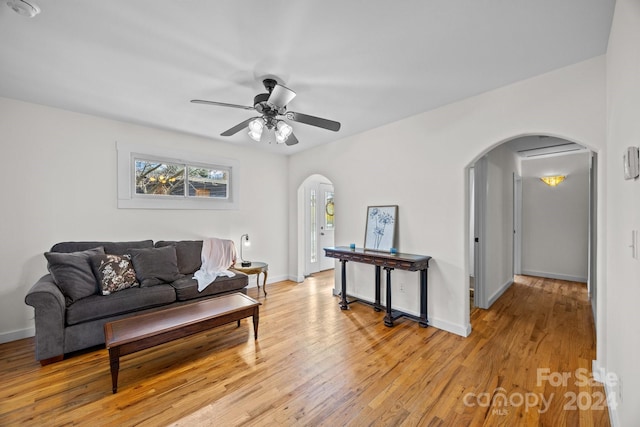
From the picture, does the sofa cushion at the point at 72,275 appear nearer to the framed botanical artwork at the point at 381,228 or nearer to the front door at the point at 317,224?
the framed botanical artwork at the point at 381,228

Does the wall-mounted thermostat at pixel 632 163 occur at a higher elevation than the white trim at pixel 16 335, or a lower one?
higher

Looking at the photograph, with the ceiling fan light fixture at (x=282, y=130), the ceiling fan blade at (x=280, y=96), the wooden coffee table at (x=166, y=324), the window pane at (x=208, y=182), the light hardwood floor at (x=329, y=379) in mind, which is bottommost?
the light hardwood floor at (x=329, y=379)

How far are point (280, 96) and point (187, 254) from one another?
2555 millimetres

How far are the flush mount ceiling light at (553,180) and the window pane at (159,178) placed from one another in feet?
21.7

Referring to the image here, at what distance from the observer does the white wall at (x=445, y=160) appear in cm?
216

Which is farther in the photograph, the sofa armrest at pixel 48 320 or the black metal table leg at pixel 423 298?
the black metal table leg at pixel 423 298

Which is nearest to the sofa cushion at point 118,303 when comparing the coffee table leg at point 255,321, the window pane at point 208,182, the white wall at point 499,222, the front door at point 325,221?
the coffee table leg at point 255,321

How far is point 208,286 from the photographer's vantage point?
10.4ft

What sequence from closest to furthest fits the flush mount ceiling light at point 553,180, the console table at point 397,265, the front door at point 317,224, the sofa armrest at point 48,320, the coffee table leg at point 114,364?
the coffee table leg at point 114,364 < the sofa armrest at point 48,320 < the console table at point 397,265 < the flush mount ceiling light at point 553,180 < the front door at point 317,224

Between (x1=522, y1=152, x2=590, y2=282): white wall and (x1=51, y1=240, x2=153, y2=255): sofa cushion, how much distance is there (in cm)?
683

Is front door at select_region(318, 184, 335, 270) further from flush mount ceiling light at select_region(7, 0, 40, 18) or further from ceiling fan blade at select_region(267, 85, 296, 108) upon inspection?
flush mount ceiling light at select_region(7, 0, 40, 18)

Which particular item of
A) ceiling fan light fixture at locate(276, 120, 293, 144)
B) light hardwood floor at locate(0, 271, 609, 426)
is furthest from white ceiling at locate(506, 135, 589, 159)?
ceiling fan light fixture at locate(276, 120, 293, 144)

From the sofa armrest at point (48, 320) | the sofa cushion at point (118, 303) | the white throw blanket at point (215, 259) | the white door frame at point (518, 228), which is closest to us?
the sofa armrest at point (48, 320)

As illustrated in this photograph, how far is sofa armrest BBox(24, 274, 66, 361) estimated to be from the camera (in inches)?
86.9
